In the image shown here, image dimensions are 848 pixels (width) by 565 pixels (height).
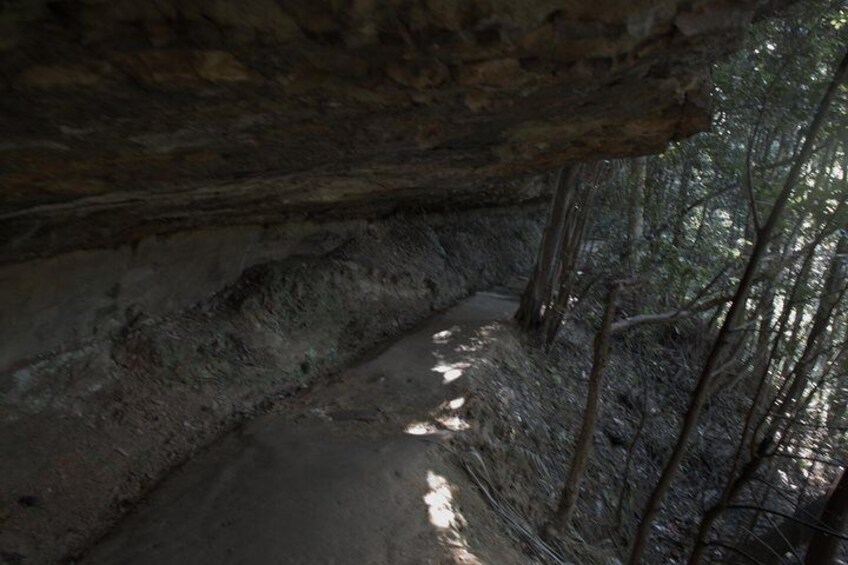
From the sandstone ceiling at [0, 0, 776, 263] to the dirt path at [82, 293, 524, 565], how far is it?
2216 millimetres

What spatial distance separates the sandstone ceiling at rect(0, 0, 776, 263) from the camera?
2830mm

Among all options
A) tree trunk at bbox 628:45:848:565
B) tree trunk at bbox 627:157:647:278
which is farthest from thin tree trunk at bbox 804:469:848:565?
tree trunk at bbox 627:157:647:278

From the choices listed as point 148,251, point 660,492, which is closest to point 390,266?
point 148,251

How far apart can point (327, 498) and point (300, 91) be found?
301cm

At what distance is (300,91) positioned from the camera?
351cm

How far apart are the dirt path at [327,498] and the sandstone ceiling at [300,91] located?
2216mm

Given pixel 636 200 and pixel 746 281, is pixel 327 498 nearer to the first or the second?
pixel 746 281

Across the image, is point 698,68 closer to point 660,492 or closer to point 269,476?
point 660,492

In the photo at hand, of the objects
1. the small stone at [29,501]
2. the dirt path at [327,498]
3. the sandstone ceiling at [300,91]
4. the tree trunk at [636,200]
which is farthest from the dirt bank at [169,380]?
the tree trunk at [636,200]

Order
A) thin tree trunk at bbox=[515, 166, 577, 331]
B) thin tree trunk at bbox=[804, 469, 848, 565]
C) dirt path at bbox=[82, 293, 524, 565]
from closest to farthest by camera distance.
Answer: dirt path at bbox=[82, 293, 524, 565] < thin tree trunk at bbox=[804, 469, 848, 565] < thin tree trunk at bbox=[515, 166, 577, 331]

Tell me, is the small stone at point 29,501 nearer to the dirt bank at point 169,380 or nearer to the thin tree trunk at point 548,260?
the dirt bank at point 169,380

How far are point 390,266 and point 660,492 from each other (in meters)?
5.61

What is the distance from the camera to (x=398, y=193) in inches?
323

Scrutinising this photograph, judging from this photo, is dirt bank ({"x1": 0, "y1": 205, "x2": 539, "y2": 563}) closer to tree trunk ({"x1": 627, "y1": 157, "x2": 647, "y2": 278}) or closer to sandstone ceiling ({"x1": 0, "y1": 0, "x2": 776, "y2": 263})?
sandstone ceiling ({"x1": 0, "y1": 0, "x2": 776, "y2": 263})
